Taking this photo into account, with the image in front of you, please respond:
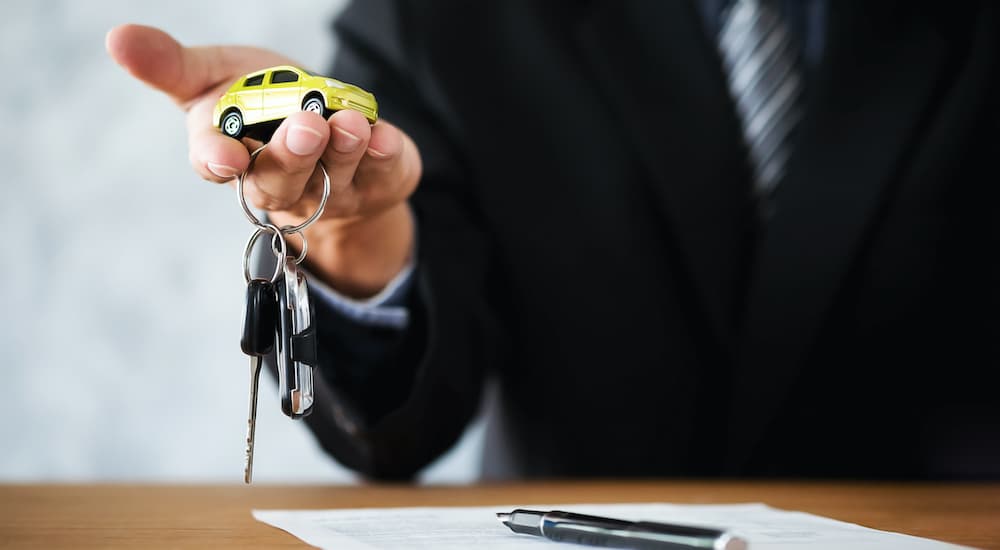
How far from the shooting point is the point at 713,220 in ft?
3.54

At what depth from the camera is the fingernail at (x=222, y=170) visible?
46cm

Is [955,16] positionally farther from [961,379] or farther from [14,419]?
[14,419]

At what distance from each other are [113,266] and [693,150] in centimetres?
117

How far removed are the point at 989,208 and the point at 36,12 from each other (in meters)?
1.73

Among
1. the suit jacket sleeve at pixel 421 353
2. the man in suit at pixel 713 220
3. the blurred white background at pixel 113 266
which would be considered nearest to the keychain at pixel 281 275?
the suit jacket sleeve at pixel 421 353

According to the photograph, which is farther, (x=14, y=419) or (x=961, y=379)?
(x=14, y=419)

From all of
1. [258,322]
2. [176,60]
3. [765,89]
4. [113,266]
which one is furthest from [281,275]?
[113,266]

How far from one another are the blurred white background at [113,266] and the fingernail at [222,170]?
1.22m

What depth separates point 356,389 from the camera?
83 centimetres

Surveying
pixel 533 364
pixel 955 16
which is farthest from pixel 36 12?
pixel 955 16

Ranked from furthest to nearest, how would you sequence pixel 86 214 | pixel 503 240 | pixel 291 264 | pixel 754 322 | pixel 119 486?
pixel 86 214, pixel 503 240, pixel 754 322, pixel 119 486, pixel 291 264

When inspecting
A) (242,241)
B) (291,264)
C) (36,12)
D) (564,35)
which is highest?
(36,12)

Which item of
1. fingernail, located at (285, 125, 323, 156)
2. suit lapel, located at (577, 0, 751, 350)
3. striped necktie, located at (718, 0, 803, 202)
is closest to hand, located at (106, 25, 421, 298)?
fingernail, located at (285, 125, 323, 156)

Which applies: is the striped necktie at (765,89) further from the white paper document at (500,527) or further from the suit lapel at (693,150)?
the white paper document at (500,527)
